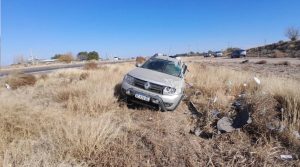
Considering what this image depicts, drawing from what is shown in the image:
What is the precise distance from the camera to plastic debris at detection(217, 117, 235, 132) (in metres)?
5.66

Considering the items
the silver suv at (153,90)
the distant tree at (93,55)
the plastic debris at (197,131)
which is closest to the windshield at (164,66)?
the silver suv at (153,90)

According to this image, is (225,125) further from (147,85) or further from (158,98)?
(147,85)

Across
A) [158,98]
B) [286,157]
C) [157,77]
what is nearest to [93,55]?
[157,77]

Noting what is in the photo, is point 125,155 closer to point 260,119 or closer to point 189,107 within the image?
point 260,119

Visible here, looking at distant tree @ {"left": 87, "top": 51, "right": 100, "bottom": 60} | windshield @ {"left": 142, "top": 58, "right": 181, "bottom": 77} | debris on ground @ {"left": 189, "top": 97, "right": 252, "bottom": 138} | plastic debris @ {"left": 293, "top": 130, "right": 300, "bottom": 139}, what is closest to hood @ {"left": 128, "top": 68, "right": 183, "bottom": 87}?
windshield @ {"left": 142, "top": 58, "right": 181, "bottom": 77}

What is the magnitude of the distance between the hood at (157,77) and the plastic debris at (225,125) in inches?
73.1

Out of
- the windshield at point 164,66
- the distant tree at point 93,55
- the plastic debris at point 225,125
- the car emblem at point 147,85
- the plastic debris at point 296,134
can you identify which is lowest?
the plastic debris at point 296,134

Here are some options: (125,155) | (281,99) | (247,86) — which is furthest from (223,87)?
(125,155)

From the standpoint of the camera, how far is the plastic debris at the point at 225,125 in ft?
18.6

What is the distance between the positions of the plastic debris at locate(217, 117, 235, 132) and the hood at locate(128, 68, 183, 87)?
1.86m

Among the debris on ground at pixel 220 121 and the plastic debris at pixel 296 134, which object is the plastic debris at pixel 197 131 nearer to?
the debris on ground at pixel 220 121

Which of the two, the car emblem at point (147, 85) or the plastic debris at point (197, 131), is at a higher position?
the car emblem at point (147, 85)

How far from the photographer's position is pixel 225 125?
5.83 metres

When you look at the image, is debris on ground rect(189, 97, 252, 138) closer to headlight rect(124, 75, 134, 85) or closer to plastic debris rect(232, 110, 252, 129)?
plastic debris rect(232, 110, 252, 129)
